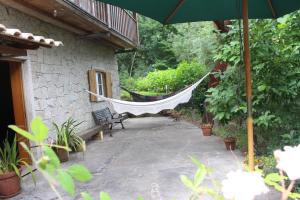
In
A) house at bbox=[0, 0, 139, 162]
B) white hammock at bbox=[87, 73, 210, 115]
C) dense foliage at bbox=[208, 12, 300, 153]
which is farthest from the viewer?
white hammock at bbox=[87, 73, 210, 115]

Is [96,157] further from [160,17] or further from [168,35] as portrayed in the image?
[168,35]

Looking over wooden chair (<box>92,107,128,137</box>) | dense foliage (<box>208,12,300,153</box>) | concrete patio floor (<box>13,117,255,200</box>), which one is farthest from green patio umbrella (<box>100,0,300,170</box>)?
wooden chair (<box>92,107,128,137</box>)

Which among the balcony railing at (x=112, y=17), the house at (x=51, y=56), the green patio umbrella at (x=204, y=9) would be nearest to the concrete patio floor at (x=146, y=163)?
the house at (x=51, y=56)

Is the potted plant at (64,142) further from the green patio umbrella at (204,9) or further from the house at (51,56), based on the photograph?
the green patio umbrella at (204,9)

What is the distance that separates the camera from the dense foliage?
377 cm

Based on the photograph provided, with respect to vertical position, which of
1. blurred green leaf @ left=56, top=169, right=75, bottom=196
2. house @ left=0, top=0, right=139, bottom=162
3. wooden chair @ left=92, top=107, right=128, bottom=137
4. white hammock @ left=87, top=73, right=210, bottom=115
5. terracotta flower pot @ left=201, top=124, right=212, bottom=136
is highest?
house @ left=0, top=0, right=139, bottom=162

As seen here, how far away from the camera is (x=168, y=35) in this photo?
17812 millimetres

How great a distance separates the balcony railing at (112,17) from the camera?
5557mm

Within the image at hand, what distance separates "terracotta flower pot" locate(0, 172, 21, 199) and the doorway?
1.96 feet

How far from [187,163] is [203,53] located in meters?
7.65

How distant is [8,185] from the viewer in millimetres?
3225

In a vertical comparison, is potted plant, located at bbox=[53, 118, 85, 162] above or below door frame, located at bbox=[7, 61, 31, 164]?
below

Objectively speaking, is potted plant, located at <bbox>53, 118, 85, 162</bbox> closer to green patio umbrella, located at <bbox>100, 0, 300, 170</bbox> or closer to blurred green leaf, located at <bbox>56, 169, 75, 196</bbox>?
green patio umbrella, located at <bbox>100, 0, 300, 170</bbox>

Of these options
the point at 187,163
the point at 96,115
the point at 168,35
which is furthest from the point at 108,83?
the point at 168,35
